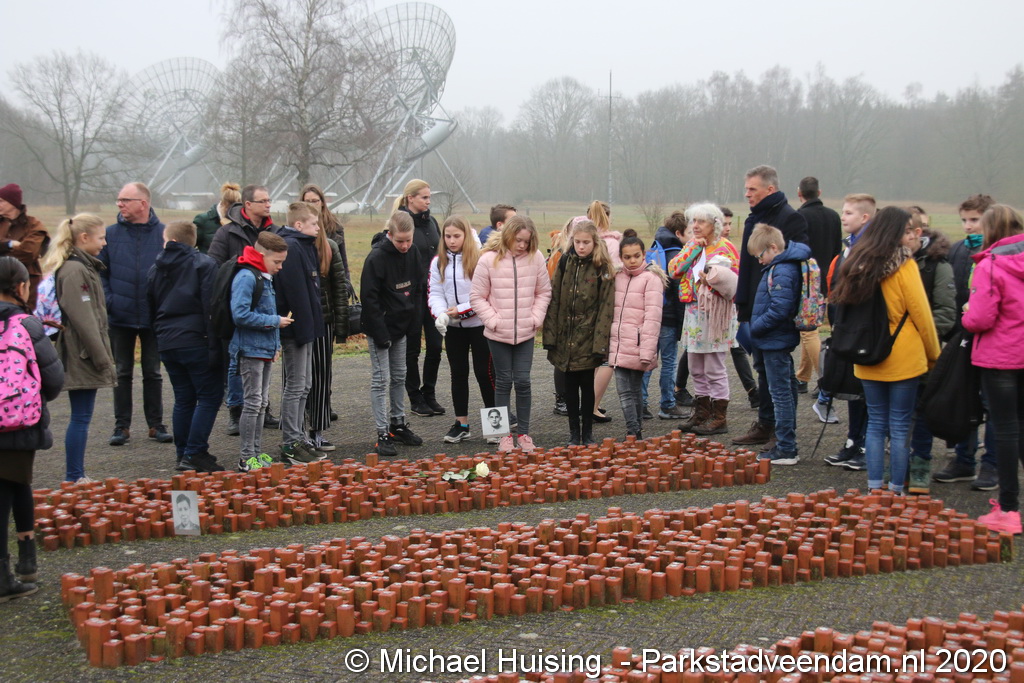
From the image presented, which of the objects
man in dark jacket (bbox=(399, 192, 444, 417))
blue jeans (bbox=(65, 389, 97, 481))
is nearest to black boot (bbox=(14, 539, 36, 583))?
blue jeans (bbox=(65, 389, 97, 481))

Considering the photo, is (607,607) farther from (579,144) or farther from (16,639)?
(579,144)

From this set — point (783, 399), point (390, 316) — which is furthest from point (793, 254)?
point (390, 316)

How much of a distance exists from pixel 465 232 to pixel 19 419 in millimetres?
5245

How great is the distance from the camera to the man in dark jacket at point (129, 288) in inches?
372

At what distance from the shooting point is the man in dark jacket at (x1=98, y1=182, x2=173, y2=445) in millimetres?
9461

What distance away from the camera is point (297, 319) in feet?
28.1

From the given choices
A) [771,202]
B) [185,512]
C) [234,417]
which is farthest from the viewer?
[234,417]

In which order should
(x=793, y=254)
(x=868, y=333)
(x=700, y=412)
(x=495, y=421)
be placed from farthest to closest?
(x=700, y=412) < (x=495, y=421) < (x=793, y=254) < (x=868, y=333)

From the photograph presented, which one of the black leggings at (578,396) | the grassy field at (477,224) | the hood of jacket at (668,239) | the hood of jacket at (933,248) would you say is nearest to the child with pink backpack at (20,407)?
the black leggings at (578,396)

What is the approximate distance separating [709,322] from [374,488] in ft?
13.6

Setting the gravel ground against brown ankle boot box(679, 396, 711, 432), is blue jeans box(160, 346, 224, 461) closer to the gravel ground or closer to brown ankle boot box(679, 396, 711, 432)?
the gravel ground

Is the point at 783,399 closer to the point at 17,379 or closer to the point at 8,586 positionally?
the point at 17,379

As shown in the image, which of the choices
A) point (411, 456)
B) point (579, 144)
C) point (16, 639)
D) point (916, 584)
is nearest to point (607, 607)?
point (916, 584)

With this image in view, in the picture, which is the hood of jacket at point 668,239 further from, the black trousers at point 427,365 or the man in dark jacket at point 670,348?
the black trousers at point 427,365
